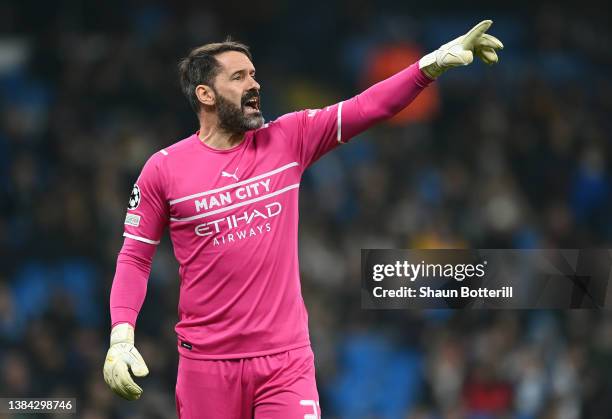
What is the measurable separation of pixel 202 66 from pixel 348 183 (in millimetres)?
6462

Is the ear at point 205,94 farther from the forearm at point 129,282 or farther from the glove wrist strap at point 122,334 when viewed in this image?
the glove wrist strap at point 122,334

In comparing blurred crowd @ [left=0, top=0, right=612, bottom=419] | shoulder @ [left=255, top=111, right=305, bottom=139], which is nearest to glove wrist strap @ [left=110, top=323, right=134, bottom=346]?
shoulder @ [left=255, top=111, right=305, bottom=139]

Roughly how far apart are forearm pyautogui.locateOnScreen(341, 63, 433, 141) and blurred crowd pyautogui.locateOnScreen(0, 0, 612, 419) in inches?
171

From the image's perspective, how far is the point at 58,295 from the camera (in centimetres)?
989

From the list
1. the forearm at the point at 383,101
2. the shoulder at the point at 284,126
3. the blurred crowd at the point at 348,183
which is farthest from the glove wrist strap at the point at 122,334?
the blurred crowd at the point at 348,183

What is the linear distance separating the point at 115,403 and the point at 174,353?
30.5 inches

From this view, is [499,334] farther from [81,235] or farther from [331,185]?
[81,235]

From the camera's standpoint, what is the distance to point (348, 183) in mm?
11594

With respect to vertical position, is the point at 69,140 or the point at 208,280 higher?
the point at 69,140

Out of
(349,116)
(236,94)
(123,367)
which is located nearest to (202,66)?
(236,94)

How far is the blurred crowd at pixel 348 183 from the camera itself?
31.1ft

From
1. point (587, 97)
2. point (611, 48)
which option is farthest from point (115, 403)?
point (611, 48)

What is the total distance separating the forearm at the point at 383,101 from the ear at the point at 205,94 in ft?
1.92

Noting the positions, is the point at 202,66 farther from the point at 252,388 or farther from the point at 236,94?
the point at 252,388
